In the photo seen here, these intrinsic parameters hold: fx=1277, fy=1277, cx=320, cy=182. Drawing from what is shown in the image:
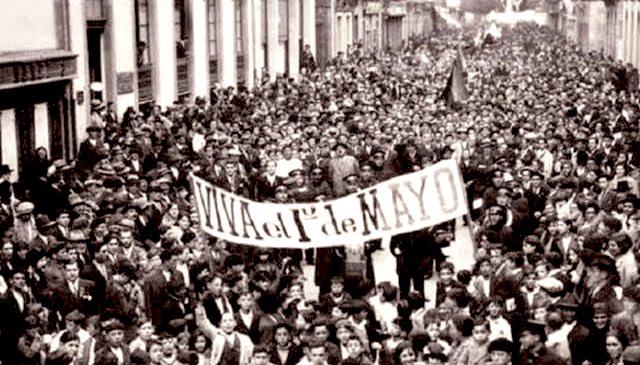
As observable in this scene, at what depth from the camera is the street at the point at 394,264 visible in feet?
53.3

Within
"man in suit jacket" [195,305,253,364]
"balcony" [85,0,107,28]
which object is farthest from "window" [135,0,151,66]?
"man in suit jacket" [195,305,253,364]

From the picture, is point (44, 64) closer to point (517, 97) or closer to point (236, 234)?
point (236, 234)

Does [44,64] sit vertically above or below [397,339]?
above

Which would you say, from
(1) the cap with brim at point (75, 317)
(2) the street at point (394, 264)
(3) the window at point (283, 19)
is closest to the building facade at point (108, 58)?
(3) the window at point (283, 19)

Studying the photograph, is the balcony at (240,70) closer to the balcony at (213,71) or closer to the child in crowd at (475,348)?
the balcony at (213,71)

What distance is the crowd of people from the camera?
33.1 ft

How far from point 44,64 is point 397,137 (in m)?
6.01

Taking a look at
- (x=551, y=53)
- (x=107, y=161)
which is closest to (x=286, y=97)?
(x=107, y=161)

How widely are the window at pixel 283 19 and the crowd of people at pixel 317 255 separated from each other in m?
20.5

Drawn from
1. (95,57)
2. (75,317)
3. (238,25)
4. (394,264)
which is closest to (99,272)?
(75,317)

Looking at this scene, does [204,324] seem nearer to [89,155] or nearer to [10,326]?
[10,326]

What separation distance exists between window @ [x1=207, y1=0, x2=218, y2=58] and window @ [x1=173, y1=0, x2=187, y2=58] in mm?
2667

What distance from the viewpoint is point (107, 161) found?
18.2m

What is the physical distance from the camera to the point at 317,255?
47.4 ft
